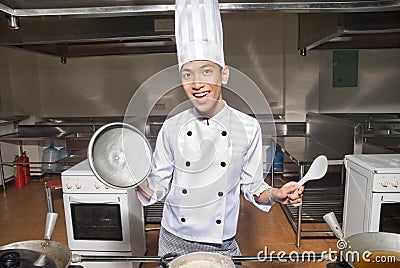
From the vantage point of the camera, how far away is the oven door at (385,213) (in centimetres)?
150

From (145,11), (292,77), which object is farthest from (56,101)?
(145,11)

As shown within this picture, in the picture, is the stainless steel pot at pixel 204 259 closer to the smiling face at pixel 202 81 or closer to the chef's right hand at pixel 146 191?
the chef's right hand at pixel 146 191

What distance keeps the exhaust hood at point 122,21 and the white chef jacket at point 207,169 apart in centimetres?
47

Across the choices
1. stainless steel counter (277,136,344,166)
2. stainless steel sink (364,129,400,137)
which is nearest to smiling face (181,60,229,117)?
stainless steel counter (277,136,344,166)

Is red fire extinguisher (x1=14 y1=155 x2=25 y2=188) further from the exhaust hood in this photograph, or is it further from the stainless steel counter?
the stainless steel counter

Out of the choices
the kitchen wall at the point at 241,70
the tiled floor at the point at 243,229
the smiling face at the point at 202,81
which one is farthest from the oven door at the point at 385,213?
the kitchen wall at the point at 241,70

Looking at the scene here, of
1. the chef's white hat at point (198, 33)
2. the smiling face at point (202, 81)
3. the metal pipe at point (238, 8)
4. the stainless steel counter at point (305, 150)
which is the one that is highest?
the metal pipe at point (238, 8)

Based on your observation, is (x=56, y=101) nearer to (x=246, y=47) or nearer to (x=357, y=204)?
(x=246, y=47)

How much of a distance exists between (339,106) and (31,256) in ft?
11.2

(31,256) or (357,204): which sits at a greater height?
(31,256)

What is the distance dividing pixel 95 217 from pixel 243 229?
1044 millimetres

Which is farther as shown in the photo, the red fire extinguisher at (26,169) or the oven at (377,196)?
the red fire extinguisher at (26,169)

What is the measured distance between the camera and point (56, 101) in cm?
359

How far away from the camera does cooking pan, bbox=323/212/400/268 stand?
0.63 meters
